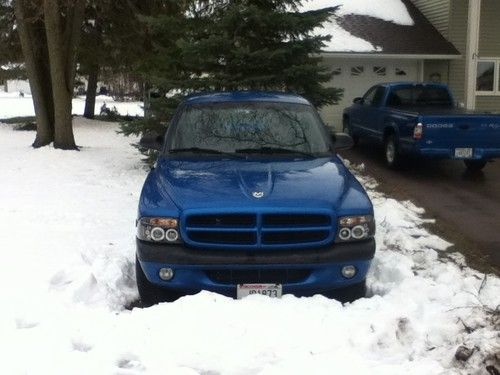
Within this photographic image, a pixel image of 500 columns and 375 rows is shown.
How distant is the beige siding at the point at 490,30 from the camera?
19.7 meters

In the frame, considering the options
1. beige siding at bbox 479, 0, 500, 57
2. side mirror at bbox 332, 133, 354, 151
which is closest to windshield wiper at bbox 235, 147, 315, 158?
side mirror at bbox 332, 133, 354, 151

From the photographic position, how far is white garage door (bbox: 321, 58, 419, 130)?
1886 cm

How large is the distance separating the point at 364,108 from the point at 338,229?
10.2 metres

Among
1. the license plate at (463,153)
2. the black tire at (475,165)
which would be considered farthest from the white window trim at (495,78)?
the license plate at (463,153)

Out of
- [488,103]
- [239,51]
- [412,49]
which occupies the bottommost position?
[488,103]

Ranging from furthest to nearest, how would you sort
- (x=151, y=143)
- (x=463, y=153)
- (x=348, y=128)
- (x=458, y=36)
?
(x=458, y=36), (x=348, y=128), (x=463, y=153), (x=151, y=143)

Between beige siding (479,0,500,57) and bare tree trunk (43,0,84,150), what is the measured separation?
40.6 feet

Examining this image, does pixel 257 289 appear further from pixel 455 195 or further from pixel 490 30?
pixel 490 30

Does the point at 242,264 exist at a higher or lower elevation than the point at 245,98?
lower

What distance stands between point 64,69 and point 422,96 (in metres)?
8.26

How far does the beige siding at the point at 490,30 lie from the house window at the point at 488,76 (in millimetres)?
249

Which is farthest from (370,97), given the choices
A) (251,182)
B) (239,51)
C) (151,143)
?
(251,182)

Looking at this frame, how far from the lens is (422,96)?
1405 cm

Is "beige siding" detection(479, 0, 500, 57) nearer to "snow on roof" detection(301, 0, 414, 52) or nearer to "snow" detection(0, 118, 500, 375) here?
"snow on roof" detection(301, 0, 414, 52)
